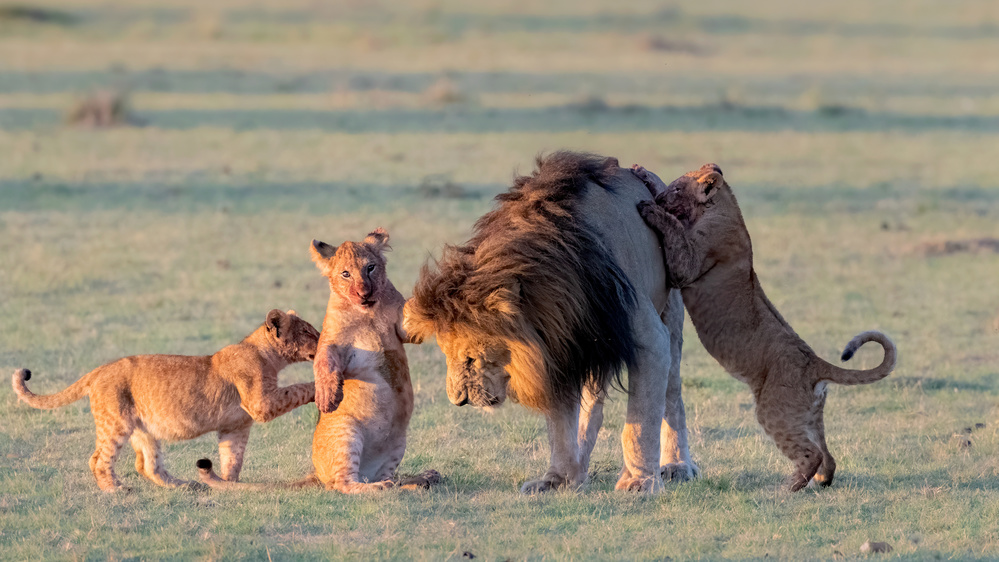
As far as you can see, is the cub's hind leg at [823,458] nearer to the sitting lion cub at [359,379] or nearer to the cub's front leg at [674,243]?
the cub's front leg at [674,243]

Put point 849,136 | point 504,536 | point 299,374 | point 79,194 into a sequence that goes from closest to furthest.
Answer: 1. point 504,536
2. point 299,374
3. point 79,194
4. point 849,136

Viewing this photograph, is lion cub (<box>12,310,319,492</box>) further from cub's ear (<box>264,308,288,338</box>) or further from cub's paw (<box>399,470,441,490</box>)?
cub's paw (<box>399,470,441,490</box>)

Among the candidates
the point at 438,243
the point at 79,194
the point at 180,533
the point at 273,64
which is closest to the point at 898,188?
the point at 438,243

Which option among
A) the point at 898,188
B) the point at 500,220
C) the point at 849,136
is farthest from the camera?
the point at 849,136

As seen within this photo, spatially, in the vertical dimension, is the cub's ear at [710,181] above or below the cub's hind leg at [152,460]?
above

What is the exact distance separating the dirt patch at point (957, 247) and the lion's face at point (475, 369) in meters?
9.21

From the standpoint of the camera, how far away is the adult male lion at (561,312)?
220 inches

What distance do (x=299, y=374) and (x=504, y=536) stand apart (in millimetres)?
3949

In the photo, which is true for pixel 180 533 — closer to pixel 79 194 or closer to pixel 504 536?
pixel 504 536

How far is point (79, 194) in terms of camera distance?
52.7ft

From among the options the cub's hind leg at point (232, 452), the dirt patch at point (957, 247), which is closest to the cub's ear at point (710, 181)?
the cub's hind leg at point (232, 452)

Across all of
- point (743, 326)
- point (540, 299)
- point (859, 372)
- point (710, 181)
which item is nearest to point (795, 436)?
point (859, 372)

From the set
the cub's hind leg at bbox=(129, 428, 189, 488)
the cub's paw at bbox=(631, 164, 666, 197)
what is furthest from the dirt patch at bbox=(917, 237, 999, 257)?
the cub's hind leg at bbox=(129, 428, 189, 488)

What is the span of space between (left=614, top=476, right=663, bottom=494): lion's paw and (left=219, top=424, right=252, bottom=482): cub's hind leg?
188cm
